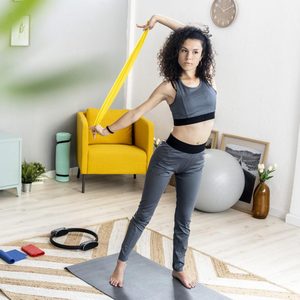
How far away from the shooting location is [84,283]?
2732 mm

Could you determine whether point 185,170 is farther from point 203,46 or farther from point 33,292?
point 33,292

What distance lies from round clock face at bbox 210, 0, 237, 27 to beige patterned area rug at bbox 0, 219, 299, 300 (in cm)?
188

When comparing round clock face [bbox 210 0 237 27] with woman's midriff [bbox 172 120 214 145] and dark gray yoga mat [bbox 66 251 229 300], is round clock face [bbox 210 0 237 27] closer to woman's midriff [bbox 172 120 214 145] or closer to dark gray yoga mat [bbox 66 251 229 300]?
woman's midriff [bbox 172 120 214 145]

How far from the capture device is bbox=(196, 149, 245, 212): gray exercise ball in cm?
378

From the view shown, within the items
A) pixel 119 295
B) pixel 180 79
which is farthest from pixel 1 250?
pixel 180 79

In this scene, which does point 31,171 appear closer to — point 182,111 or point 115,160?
point 115,160

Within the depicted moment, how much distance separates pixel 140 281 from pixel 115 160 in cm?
168

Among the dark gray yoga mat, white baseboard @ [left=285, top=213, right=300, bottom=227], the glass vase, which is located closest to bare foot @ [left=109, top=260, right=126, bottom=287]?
the dark gray yoga mat

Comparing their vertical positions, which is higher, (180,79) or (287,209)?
(180,79)

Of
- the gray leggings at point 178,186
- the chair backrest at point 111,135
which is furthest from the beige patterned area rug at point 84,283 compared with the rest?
the chair backrest at point 111,135

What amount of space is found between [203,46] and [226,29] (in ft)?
6.12

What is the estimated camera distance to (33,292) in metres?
2.60

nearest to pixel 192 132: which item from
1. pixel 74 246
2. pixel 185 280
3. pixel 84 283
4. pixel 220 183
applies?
pixel 185 280

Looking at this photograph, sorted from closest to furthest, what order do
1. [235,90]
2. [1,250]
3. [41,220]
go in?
[1,250]
[41,220]
[235,90]
